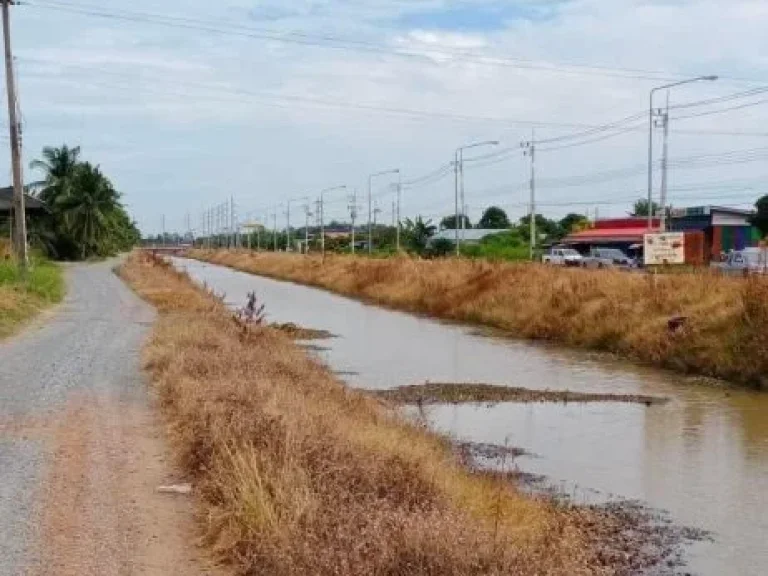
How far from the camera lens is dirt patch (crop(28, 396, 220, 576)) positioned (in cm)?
630

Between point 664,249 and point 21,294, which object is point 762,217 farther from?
point 21,294

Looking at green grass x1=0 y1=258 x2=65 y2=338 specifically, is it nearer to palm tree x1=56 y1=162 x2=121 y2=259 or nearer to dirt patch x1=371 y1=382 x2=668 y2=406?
dirt patch x1=371 y1=382 x2=668 y2=406

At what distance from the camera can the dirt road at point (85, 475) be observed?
6.39 meters

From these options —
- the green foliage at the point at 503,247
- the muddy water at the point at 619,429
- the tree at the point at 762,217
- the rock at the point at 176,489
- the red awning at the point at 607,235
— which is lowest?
the muddy water at the point at 619,429

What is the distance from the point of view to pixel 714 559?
28.1ft

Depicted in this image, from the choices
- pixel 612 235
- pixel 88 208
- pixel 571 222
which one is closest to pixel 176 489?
pixel 88 208

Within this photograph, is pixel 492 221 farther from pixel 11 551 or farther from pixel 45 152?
pixel 11 551

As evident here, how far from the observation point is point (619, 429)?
49.0ft

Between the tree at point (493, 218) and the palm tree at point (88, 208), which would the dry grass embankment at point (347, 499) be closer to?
the palm tree at point (88, 208)

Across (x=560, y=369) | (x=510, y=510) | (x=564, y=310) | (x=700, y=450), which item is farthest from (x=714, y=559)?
(x=564, y=310)

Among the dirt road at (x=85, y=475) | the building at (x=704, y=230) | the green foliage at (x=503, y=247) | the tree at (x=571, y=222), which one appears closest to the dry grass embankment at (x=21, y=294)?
the dirt road at (x=85, y=475)

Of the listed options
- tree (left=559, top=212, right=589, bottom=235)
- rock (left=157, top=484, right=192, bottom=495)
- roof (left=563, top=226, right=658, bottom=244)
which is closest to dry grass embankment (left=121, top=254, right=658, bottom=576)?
rock (left=157, top=484, right=192, bottom=495)

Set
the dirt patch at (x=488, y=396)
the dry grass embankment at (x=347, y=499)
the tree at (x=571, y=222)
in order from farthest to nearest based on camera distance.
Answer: the tree at (x=571, y=222)
the dirt patch at (x=488, y=396)
the dry grass embankment at (x=347, y=499)

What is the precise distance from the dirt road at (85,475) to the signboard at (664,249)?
851 inches
